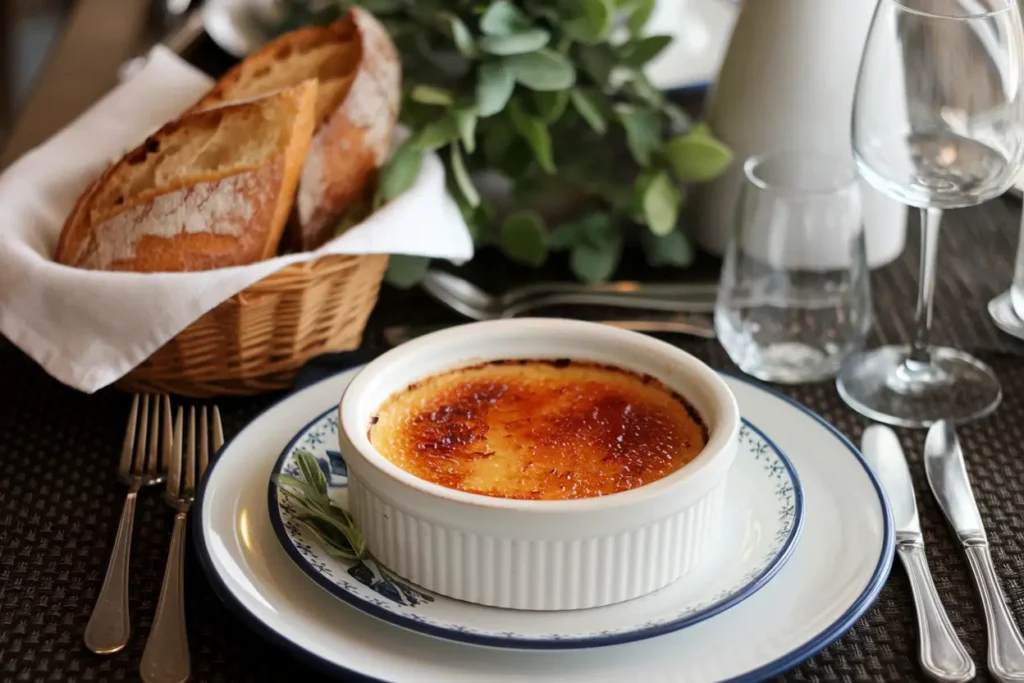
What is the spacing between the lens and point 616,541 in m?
0.75

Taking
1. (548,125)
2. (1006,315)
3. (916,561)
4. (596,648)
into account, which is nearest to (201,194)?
(548,125)

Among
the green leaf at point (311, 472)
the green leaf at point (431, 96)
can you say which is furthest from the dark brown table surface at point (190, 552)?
the green leaf at point (431, 96)

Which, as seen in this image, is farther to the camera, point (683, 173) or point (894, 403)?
point (683, 173)

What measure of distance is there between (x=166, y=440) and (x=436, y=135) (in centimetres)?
42

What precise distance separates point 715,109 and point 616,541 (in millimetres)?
723

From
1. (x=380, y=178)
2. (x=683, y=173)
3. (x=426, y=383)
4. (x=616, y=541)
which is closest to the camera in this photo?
(x=616, y=541)

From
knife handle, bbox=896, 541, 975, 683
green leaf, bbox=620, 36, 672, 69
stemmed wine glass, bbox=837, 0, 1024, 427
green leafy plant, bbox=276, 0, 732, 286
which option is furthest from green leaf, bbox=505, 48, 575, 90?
knife handle, bbox=896, 541, 975, 683

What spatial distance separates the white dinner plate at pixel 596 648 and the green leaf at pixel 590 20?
57 centimetres

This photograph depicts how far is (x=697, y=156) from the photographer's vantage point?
1259 millimetres

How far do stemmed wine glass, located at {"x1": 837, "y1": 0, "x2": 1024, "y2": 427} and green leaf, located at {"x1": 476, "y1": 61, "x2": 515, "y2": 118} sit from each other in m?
0.36

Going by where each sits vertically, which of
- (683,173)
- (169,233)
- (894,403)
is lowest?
(894,403)

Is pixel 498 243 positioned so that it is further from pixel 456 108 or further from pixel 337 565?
pixel 337 565

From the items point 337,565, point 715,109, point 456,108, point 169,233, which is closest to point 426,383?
point 337,565

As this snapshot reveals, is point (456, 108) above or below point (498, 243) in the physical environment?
above
